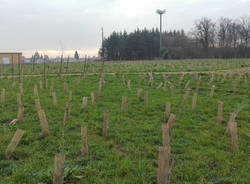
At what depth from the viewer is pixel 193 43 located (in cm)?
6494

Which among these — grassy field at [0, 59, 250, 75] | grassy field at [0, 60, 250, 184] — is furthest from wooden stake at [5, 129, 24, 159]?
grassy field at [0, 59, 250, 75]

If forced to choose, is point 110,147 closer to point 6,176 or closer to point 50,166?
point 50,166

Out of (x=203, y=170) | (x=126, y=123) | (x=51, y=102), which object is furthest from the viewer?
(x=51, y=102)

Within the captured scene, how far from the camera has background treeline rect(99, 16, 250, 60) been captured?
57938 millimetres

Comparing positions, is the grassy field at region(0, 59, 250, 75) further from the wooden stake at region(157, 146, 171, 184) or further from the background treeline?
the background treeline

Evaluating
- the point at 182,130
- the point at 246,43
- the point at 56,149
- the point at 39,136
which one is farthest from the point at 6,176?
the point at 246,43

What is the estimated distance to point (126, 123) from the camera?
586cm

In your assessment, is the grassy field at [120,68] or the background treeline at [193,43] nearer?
the grassy field at [120,68]

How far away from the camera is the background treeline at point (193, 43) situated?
190 ft

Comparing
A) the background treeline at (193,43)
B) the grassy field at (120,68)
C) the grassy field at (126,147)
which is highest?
the background treeline at (193,43)

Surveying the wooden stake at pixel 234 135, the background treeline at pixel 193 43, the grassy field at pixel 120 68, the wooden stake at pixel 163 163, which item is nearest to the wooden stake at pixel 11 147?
the wooden stake at pixel 163 163

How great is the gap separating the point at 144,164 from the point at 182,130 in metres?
1.93

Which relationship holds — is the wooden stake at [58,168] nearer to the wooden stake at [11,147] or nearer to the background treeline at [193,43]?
the wooden stake at [11,147]

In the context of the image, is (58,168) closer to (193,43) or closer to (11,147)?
(11,147)
